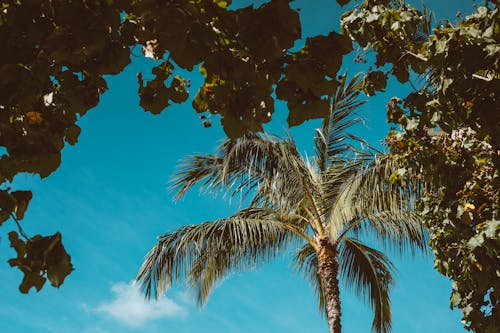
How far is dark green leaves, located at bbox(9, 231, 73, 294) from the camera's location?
1428 millimetres

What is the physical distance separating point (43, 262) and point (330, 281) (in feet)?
20.8

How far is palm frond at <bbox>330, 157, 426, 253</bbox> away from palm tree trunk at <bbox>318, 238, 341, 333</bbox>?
0.86 ft

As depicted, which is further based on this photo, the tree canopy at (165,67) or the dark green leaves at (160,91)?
the dark green leaves at (160,91)

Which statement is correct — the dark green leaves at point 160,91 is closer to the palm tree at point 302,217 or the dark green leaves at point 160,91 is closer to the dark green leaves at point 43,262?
the dark green leaves at point 43,262

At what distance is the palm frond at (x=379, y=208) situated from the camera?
6887 mm

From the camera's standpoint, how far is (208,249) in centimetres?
759

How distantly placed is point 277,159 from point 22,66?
21.2ft

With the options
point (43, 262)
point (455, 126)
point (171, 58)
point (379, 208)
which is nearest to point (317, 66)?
point (171, 58)

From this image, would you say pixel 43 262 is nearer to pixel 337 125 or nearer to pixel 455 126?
pixel 455 126

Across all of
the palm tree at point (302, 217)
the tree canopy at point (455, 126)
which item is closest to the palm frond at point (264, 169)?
the palm tree at point (302, 217)

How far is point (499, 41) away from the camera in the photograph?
2.67 meters

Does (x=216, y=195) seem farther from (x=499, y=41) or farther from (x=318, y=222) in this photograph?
(x=499, y=41)

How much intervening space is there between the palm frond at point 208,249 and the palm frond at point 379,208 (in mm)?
859

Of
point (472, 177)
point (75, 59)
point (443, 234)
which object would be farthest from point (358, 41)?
point (75, 59)
